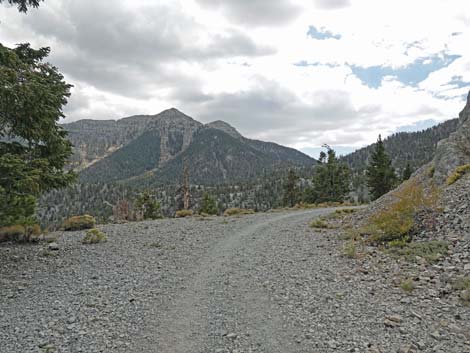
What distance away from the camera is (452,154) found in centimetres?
1662

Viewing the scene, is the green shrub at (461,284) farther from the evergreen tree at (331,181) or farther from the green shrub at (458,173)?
the evergreen tree at (331,181)

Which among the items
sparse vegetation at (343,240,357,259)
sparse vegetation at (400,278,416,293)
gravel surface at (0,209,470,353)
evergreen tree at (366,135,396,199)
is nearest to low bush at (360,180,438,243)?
sparse vegetation at (343,240,357,259)

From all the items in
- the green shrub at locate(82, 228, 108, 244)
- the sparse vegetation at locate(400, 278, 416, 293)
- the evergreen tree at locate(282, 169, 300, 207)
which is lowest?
the sparse vegetation at locate(400, 278, 416, 293)

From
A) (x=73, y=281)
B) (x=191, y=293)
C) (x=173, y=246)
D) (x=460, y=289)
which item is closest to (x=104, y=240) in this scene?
(x=173, y=246)

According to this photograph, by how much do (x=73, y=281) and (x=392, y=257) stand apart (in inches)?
376

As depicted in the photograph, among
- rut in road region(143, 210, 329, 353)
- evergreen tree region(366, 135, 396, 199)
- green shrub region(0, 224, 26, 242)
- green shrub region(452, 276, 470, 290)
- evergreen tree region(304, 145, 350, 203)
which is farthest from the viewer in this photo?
evergreen tree region(304, 145, 350, 203)

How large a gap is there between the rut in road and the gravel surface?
2cm

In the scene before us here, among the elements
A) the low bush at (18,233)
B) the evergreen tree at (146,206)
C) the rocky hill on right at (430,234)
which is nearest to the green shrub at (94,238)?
the low bush at (18,233)

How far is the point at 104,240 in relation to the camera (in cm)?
1530

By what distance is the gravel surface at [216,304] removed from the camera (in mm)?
5879

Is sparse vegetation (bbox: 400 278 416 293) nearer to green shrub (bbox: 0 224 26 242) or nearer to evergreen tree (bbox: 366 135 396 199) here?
green shrub (bbox: 0 224 26 242)

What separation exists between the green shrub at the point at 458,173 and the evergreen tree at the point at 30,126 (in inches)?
607

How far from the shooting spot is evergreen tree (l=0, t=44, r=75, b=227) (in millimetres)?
8320

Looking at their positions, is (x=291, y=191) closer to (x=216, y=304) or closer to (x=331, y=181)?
(x=331, y=181)
